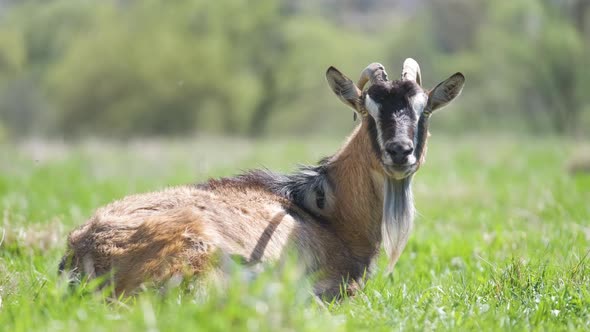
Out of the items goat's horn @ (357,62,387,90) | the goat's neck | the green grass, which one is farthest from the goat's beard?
goat's horn @ (357,62,387,90)

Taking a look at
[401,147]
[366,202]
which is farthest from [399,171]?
[366,202]

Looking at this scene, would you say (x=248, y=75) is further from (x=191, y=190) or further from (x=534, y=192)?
(x=191, y=190)

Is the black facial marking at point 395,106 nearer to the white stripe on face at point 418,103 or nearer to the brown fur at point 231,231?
the white stripe on face at point 418,103

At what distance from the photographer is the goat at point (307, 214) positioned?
14.7ft

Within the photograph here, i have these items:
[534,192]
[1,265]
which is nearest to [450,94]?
[1,265]

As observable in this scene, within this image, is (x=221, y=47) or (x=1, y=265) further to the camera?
(x=221, y=47)

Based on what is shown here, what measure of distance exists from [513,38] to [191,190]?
28.0 m

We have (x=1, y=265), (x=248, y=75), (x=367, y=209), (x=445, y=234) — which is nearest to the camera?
(x=1, y=265)

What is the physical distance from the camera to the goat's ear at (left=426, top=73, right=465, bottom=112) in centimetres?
577

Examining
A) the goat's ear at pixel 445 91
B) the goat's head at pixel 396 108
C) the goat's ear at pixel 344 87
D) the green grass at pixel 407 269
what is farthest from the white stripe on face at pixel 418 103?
the green grass at pixel 407 269

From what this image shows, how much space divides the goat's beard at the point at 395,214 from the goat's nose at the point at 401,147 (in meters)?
0.45

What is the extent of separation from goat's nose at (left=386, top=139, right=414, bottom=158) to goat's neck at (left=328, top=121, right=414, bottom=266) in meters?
0.32

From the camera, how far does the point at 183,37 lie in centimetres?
3519

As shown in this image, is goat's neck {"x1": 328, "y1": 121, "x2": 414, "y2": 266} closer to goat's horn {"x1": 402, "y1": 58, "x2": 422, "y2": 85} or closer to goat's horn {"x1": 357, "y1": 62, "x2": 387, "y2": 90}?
goat's horn {"x1": 357, "y1": 62, "x2": 387, "y2": 90}
